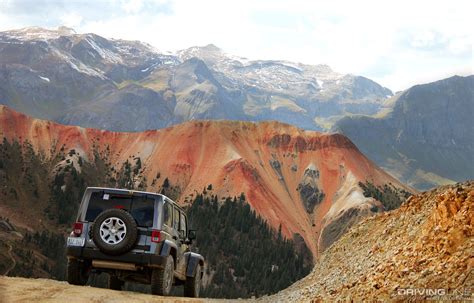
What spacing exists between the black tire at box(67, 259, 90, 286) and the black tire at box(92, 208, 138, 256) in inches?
63.5

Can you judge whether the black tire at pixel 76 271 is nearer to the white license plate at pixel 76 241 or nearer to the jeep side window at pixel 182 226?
the white license plate at pixel 76 241

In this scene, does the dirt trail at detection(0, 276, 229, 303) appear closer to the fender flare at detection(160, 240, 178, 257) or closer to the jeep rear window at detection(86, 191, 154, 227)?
the fender flare at detection(160, 240, 178, 257)

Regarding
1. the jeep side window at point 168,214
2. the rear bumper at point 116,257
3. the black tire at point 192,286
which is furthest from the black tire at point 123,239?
the black tire at point 192,286

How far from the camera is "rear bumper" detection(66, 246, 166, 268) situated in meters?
18.0

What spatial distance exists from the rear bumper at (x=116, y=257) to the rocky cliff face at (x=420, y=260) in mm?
5245

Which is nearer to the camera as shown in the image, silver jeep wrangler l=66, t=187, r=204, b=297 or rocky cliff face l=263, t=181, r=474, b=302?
rocky cliff face l=263, t=181, r=474, b=302

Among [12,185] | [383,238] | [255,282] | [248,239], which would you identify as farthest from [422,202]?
[12,185]

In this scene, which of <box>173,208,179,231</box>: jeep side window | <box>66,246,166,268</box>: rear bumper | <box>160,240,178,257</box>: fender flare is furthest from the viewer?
<box>173,208,179,231</box>: jeep side window

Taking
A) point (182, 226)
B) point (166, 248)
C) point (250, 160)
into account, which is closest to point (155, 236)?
point (166, 248)

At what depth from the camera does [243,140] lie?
592 feet

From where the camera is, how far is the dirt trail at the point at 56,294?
14.7 m

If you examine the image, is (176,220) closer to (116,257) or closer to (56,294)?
(116,257)

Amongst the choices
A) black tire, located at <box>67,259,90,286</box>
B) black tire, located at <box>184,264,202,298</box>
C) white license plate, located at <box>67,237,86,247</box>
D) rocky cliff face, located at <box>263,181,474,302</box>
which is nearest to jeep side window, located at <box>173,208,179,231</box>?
black tire, located at <box>184,264,202,298</box>

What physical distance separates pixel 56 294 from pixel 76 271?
312 centimetres
